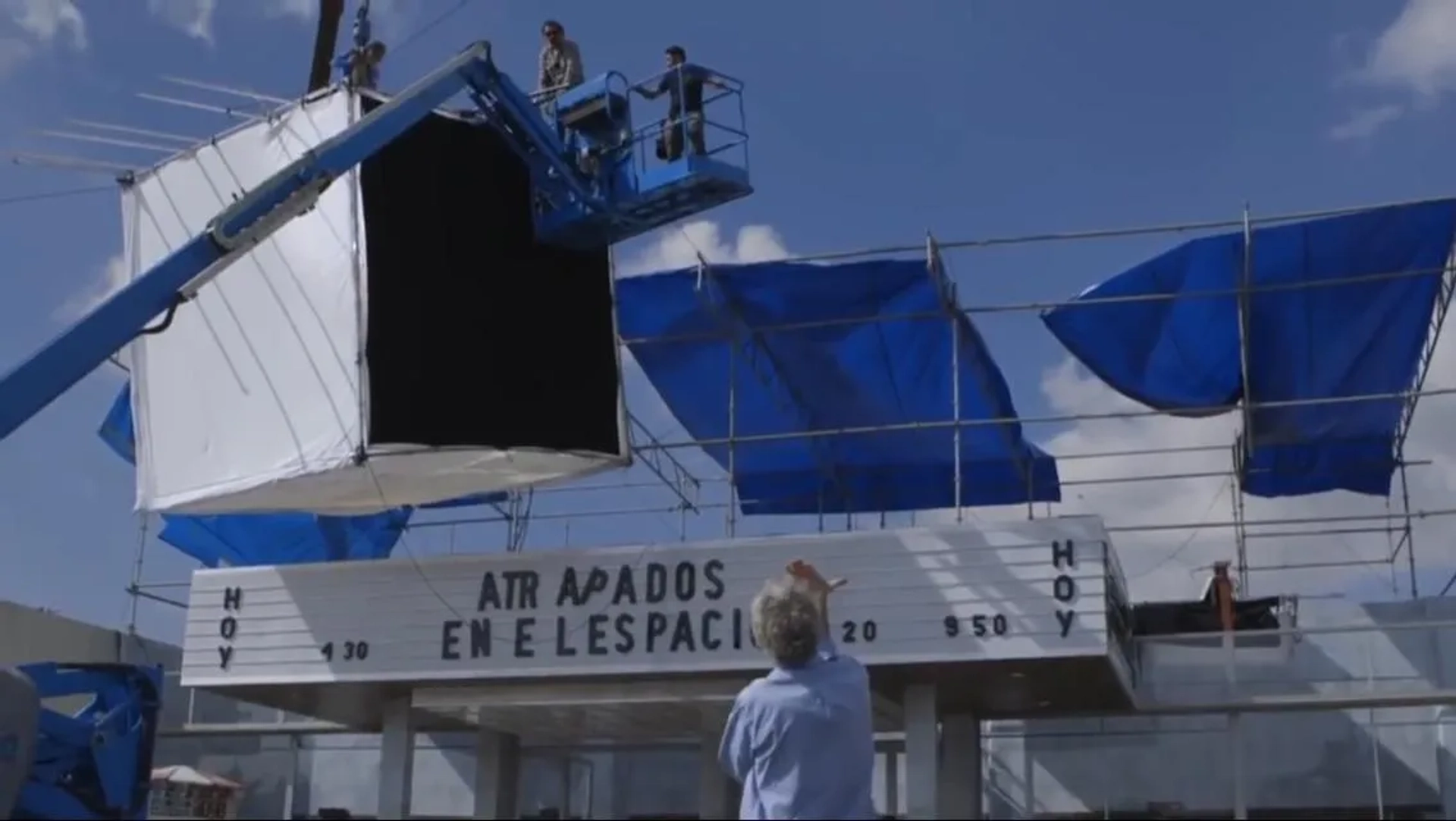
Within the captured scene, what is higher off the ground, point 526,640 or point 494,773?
point 526,640

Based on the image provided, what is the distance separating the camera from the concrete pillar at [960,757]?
18.0m

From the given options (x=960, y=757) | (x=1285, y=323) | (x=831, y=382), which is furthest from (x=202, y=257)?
(x=1285, y=323)

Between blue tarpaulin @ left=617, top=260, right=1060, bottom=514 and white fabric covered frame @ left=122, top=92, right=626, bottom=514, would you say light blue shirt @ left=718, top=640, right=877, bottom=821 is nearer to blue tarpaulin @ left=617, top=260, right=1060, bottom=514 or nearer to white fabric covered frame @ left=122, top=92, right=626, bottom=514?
white fabric covered frame @ left=122, top=92, right=626, bottom=514

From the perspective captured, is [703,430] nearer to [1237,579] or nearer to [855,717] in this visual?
[1237,579]

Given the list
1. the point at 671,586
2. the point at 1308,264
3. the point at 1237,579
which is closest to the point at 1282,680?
the point at 1237,579

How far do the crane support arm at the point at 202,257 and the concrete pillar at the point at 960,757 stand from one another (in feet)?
26.6

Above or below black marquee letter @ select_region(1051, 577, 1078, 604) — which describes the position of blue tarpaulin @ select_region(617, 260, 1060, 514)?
above

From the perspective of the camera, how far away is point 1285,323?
58.9 feet

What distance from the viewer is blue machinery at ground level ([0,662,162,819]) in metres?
12.1

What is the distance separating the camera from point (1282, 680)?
17.9m

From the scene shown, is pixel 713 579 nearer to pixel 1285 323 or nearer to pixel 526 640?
pixel 526 640

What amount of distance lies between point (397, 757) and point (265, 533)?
242 inches

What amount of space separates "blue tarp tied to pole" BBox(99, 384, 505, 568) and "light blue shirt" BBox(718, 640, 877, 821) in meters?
17.7

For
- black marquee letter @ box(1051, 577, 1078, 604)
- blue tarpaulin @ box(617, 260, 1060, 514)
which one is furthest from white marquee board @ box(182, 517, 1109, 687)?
blue tarpaulin @ box(617, 260, 1060, 514)
